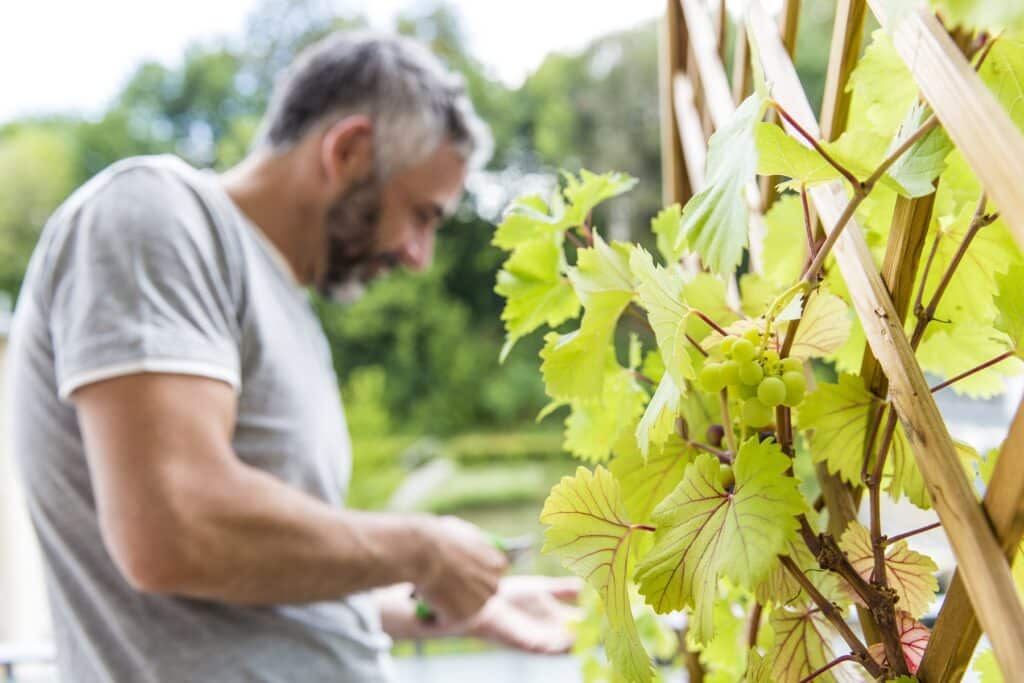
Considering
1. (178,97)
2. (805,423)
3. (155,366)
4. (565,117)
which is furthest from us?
(178,97)

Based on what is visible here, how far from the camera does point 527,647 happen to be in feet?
3.83

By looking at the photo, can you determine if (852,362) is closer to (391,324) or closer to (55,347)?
(55,347)

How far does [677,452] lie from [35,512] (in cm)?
80

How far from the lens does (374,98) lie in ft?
4.12

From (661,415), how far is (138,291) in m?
0.63

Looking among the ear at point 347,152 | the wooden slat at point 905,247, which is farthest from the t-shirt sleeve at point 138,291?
the wooden slat at point 905,247

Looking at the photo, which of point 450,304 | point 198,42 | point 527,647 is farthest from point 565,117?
point 527,647

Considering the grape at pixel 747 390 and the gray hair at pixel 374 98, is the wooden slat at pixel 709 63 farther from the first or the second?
the gray hair at pixel 374 98

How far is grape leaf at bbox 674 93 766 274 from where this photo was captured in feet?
0.80

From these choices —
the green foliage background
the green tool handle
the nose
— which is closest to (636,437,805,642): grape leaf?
the green tool handle

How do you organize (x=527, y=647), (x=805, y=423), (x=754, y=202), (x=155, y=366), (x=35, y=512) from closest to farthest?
(x=805, y=423) < (x=754, y=202) < (x=155, y=366) < (x=35, y=512) < (x=527, y=647)

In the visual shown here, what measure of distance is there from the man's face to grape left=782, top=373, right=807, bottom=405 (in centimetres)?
102

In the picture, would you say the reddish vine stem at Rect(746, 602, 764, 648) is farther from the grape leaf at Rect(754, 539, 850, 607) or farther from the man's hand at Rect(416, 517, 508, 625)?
the man's hand at Rect(416, 517, 508, 625)

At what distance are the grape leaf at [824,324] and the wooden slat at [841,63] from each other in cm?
7
